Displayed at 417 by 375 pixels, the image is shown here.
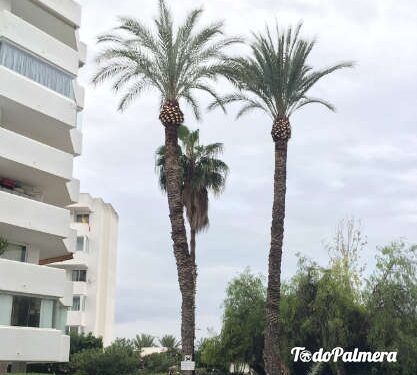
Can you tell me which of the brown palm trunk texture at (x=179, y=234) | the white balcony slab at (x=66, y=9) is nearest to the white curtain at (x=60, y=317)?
the brown palm trunk texture at (x=179, y=234)

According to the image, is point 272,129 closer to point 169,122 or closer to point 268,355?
point 169,122

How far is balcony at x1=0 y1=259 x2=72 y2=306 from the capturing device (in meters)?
27.1

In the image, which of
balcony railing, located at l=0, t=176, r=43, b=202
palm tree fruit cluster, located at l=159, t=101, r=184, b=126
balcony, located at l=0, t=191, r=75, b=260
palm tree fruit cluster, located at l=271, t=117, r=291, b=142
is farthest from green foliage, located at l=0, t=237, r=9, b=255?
Answer: palm tree fruit cluster, located at l=271, t=117, r=291, b=142

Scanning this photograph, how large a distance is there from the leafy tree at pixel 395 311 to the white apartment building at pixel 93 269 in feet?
101

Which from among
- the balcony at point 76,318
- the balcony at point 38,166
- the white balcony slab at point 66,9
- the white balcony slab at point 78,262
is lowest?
the balcony at point 76,318

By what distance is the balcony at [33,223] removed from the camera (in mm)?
27703

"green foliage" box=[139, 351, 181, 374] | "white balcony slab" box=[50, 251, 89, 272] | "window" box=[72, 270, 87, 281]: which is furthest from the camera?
"window" box=[72, 270, 87, 281]

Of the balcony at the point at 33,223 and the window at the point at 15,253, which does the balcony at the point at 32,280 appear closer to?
the balcony at the point at 33,223

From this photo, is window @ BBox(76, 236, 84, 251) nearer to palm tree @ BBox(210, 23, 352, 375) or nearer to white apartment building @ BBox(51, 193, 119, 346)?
white apartment building @ BBox(51, 193, 119, 346)

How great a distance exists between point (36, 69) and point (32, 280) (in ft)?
31.1

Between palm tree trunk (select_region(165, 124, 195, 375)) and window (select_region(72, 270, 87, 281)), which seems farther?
window (select_region(72, 270, 87, 281))

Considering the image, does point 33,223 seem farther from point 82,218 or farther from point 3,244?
point 82,218

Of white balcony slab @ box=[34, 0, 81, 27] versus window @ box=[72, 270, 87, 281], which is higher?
white balcony slab @ box=[34, 0, 81, 27]

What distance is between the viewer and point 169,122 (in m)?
25.9
